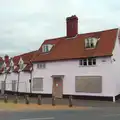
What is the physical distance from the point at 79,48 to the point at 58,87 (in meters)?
5.63

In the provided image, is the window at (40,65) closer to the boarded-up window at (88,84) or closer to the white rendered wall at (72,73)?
the white rendered wall at (72,73)

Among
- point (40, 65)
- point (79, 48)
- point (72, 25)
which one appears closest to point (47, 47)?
point (40, 65)

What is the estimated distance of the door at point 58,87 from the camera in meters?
39.5

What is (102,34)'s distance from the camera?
127 feet

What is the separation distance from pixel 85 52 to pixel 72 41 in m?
4.68

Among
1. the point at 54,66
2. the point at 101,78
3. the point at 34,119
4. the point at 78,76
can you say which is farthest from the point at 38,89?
the point at 34,119

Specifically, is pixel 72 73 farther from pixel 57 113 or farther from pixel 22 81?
pixel 57 113

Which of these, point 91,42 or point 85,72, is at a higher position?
point 91,42

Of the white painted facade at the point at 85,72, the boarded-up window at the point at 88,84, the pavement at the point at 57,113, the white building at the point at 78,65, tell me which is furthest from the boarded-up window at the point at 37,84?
the pavement at the point at 57,113

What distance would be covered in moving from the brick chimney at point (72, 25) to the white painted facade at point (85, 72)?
5.05m

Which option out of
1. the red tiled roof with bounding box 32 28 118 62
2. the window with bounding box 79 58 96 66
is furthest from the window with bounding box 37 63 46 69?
the window with bounding box 79 58 96 66

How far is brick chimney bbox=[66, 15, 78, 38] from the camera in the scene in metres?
42.4

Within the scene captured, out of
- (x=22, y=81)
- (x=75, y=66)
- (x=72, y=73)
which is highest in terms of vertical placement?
(x=75, y=66)

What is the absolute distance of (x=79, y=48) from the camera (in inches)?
1543
